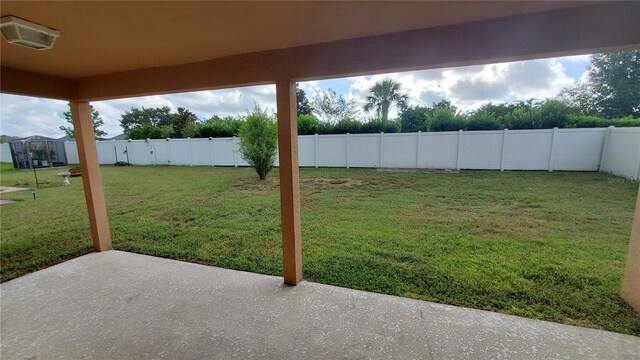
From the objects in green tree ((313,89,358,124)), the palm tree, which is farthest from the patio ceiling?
green tree ((313,89,358,124))

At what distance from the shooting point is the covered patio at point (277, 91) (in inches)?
64.7

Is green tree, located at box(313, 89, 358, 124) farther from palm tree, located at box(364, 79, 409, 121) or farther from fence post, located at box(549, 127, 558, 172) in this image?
fence post, located at box(549, 127, 558, 172)

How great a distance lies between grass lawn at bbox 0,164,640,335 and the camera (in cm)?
266

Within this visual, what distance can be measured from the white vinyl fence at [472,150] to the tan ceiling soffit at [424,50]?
7971mm

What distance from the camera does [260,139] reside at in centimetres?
916

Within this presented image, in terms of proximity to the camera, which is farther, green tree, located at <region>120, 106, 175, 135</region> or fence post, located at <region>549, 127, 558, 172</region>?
green tree, located at <region>120, 106, 175, 135</region>

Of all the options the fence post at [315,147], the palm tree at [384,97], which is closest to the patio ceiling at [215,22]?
the fence post at [315,147]

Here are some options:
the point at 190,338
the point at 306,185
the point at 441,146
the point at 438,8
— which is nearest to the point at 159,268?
the point at 190,338

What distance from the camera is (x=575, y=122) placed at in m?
9.34

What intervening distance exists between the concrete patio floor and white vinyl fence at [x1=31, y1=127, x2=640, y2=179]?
806cm

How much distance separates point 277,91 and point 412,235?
2983mm

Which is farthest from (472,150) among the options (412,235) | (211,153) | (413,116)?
(211,153)

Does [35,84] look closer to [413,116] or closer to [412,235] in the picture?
[412,235]

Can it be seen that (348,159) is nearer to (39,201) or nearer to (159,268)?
(159,268)
